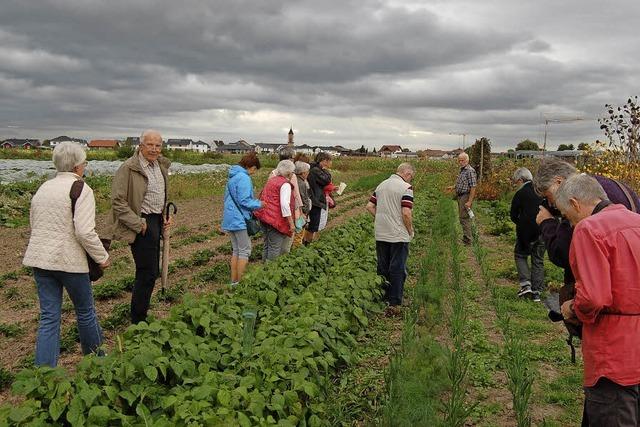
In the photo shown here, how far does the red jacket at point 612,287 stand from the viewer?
8.48ft

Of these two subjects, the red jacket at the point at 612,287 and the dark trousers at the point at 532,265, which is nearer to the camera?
the red jacket at the point at 612,287

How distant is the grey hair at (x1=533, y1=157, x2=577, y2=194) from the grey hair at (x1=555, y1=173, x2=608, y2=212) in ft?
2.82

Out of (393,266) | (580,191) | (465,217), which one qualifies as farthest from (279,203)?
(465,217)

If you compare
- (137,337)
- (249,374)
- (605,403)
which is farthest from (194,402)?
(605,403)

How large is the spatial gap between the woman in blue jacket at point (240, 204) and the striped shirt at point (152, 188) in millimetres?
1270

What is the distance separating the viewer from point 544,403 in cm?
440

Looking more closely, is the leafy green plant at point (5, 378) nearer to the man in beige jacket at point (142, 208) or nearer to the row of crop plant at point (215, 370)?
the man in beige jacket at point (142, 208)

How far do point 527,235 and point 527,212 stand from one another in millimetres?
347

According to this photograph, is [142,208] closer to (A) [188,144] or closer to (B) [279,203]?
(B) [279,203]

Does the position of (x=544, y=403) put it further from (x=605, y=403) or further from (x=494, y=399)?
(x=605, y=403)

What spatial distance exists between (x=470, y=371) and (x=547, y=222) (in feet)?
5.56

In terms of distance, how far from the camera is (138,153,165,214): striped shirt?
5270mm

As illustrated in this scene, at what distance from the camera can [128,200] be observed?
508cm

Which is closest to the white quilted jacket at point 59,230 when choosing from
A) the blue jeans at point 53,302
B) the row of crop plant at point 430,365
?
the blue jeans at point 53,302
